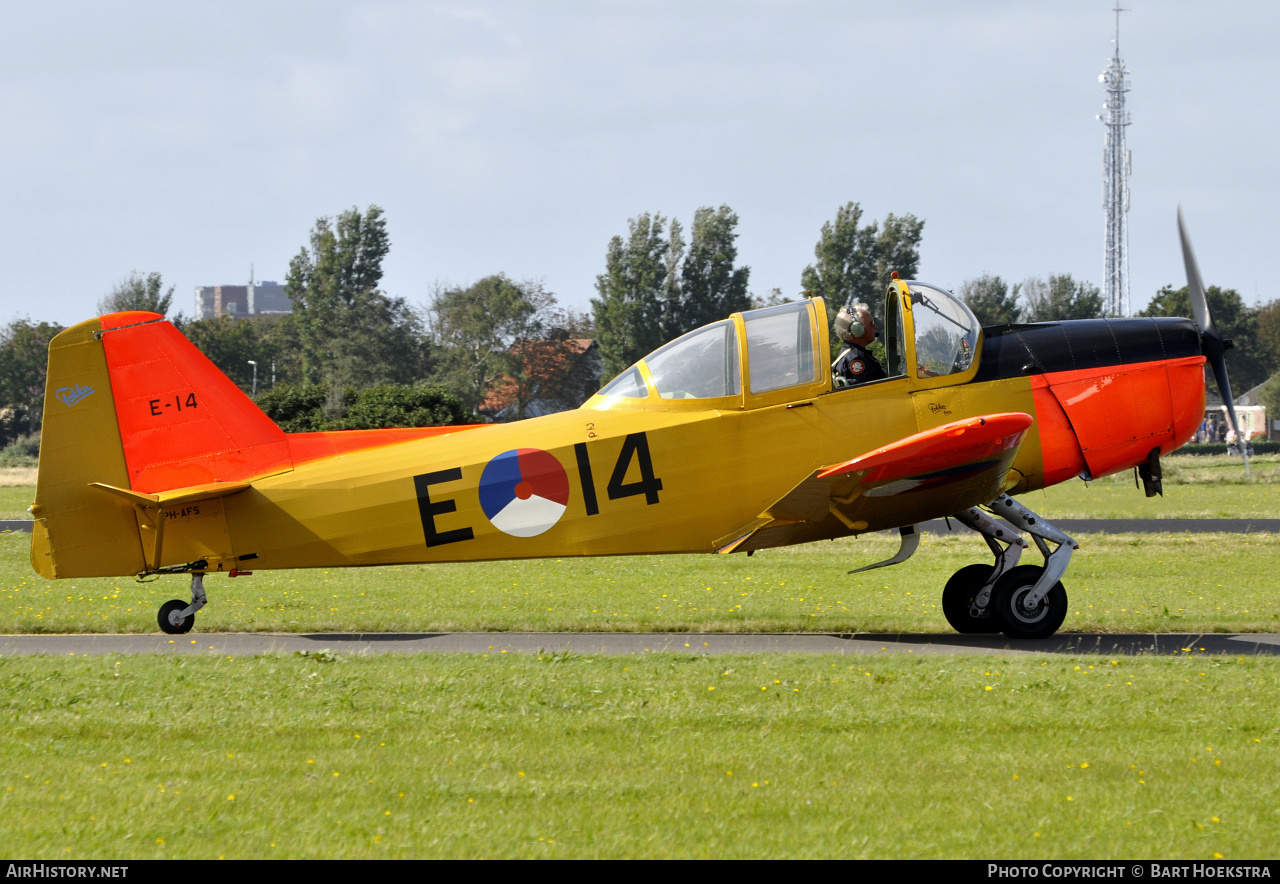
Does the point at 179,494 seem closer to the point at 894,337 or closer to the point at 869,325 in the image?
the point at 869,325

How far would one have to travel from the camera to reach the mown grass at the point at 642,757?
16.6ft

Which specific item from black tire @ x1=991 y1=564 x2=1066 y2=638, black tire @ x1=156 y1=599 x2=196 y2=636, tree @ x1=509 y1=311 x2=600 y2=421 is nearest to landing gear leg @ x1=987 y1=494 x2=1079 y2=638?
black tire @ x1=991 y1=564 x2=1066 y2=638

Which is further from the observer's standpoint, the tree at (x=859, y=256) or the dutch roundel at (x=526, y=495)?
the tree at (x=859, y=256)

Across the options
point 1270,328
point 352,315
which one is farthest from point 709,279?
point 1270,328

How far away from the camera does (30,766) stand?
6.36 metres

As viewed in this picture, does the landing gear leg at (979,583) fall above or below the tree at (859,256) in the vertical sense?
below

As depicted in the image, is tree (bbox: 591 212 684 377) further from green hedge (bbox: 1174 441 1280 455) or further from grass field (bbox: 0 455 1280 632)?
grass field (bbox: 0 455 1280 632)

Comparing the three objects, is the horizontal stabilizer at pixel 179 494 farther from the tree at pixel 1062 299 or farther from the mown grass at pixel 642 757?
the tree at pixel 1062 299

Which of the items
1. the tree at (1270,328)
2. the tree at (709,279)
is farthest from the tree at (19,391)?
the tree at (1270,328)

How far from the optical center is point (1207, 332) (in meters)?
10.8

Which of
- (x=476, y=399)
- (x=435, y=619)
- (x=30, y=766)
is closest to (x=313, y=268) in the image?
(x=476, y=399)

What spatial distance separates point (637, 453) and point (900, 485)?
2265 mm
